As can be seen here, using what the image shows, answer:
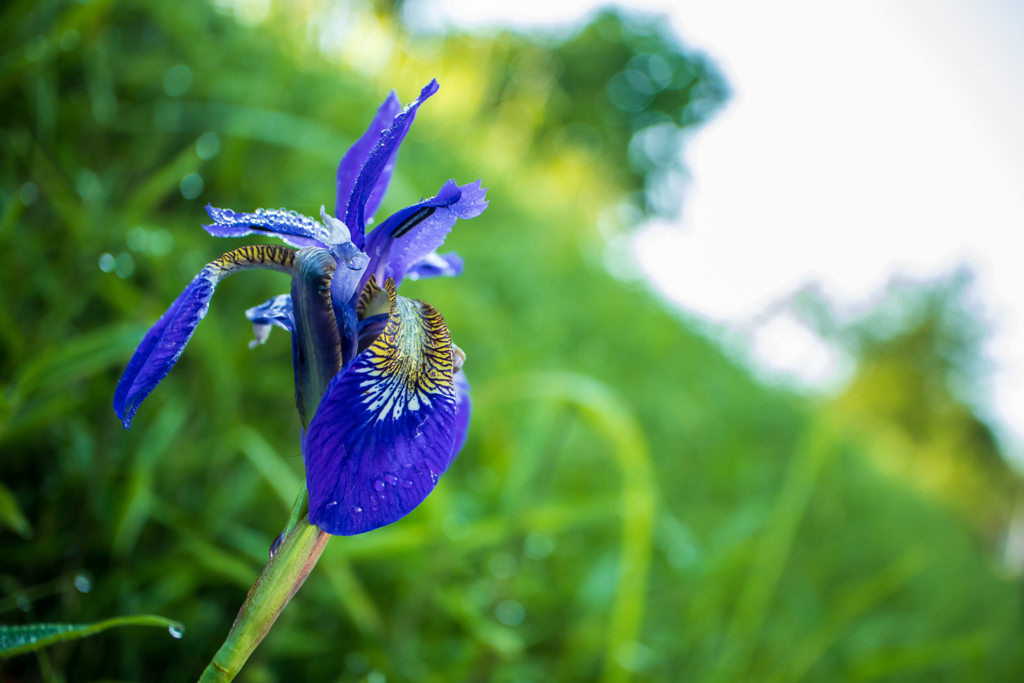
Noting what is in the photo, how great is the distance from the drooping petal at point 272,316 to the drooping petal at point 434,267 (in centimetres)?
15

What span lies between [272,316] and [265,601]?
0.30 m

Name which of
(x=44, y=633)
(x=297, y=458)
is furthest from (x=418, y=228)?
(x=297, y=458)

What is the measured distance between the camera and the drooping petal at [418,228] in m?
0.60

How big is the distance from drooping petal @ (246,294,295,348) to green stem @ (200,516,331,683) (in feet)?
0.75

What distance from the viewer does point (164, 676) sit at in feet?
3.62

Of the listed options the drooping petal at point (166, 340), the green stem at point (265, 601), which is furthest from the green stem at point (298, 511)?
the drooping petal at point (166, 340)

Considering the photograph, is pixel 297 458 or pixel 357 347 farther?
pixel 297 458

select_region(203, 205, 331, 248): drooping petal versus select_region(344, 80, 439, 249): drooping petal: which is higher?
select_region(344, 80, 439, 249): drooping petal

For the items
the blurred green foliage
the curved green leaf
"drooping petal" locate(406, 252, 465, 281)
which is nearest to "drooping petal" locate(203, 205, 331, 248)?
"drooping petal" locate(406, 252, 465, 281)

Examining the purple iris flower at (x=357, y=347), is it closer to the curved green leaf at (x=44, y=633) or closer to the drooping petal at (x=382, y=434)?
the drooping petal at (x=382, y=434)

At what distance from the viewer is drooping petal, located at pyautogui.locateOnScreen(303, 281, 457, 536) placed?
1.57 ft

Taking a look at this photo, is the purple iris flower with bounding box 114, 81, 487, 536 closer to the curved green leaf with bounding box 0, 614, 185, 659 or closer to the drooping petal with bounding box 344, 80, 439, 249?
the drooping petal with bounding box 344, 80, 439, 249

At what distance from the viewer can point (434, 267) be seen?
786 mm

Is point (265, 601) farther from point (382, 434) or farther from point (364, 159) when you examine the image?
point (364, 159)
